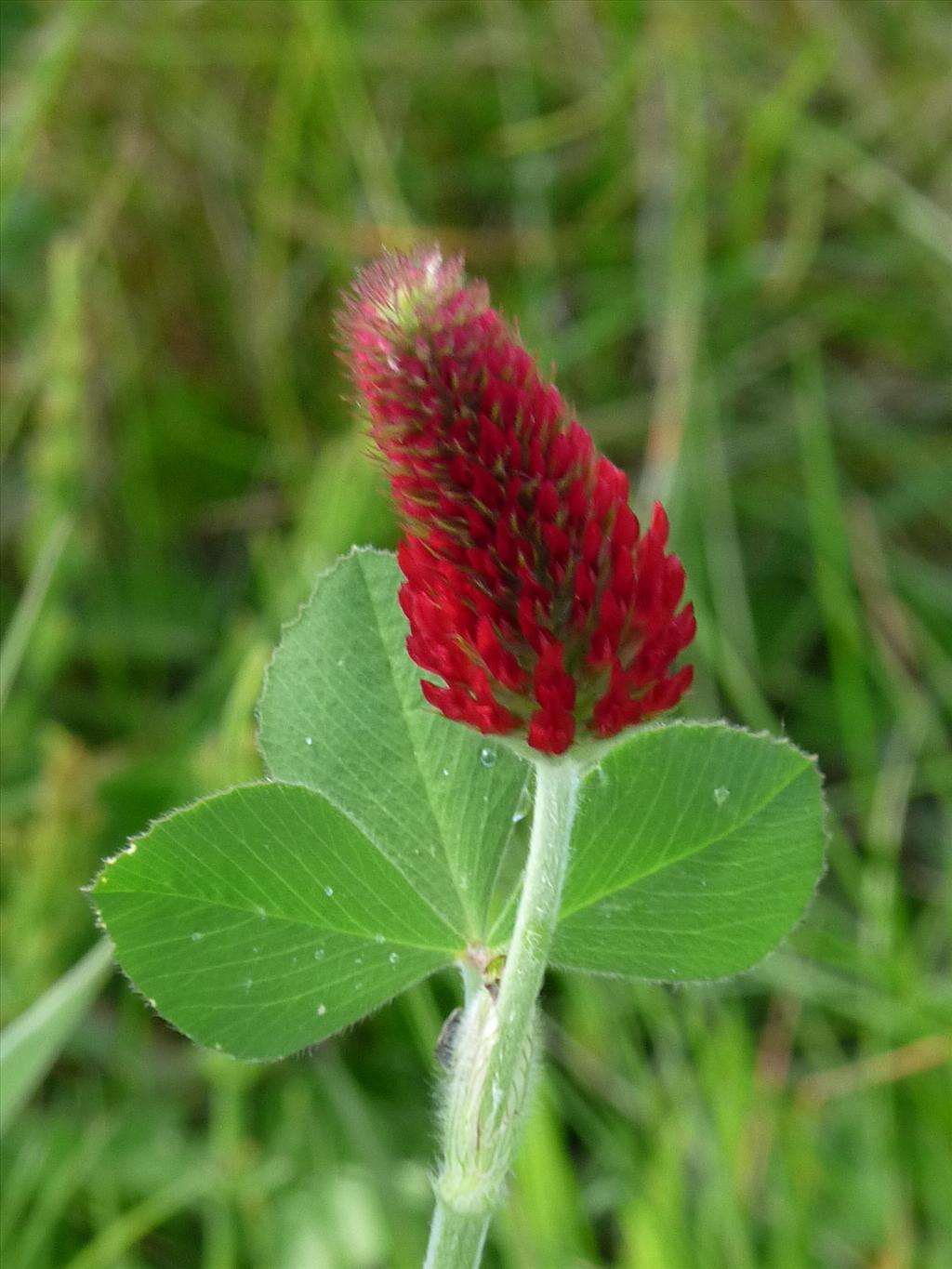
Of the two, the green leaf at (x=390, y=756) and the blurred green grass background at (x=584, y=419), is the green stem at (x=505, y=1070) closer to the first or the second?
the green leaf at (x=390, y=756)

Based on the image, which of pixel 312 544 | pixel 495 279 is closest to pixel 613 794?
pixel 312 544

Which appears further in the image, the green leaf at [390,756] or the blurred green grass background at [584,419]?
the blurred green grass background at [584,419]

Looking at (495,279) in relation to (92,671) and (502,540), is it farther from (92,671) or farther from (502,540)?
(502,540)

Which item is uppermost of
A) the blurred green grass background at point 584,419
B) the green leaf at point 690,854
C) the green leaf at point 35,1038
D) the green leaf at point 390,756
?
the green leaf at point 390,756

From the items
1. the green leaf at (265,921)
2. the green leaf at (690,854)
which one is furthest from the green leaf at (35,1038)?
the green leaf at (690,854)

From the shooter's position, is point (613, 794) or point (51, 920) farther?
point (51, 920)

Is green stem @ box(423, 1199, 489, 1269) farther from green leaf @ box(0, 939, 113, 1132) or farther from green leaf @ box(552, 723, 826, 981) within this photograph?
green leaf @ box(0, 939, 113, 1132)

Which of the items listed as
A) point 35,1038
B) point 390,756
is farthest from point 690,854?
point 35,1038
